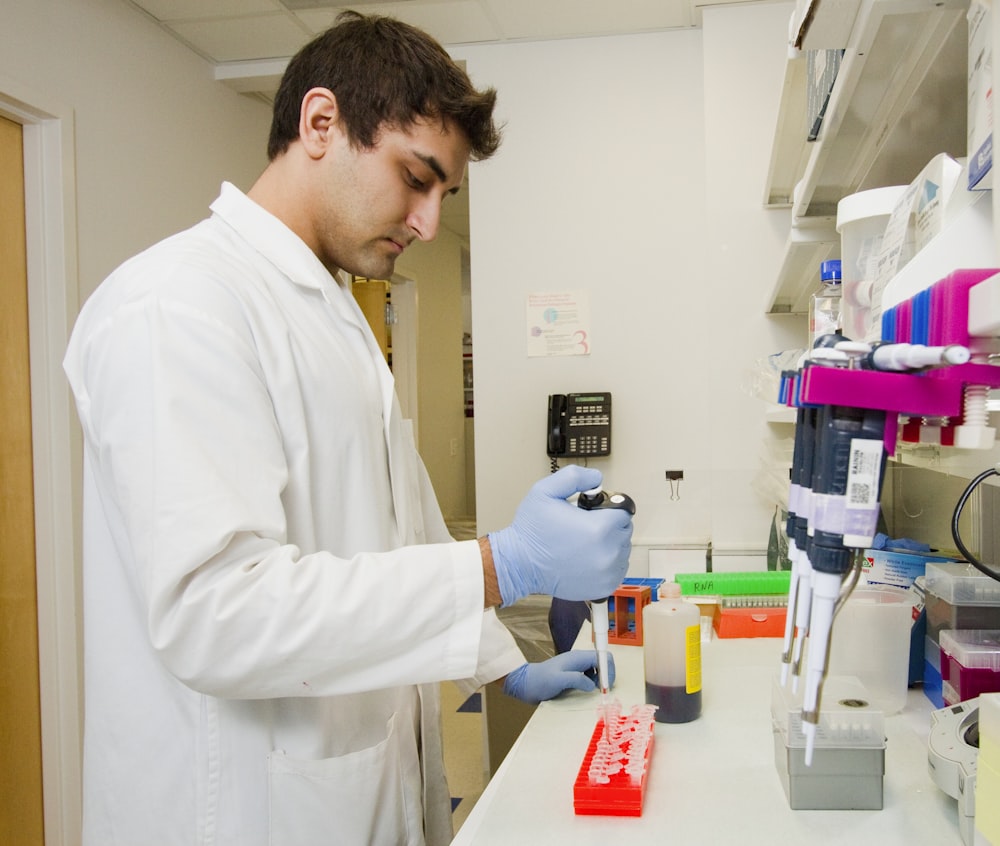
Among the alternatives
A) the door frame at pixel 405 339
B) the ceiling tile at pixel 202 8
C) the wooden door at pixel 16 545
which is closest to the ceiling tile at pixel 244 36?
the ceiling tile at pixel 202 8

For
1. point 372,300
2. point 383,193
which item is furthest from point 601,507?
point 372,300

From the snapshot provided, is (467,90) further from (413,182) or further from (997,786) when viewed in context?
(997,786)

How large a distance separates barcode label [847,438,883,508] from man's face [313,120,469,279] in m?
0.83

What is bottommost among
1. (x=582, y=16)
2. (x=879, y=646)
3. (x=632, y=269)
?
(x=879, y=646)

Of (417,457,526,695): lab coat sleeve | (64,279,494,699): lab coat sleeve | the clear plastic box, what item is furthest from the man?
the clear plastic box

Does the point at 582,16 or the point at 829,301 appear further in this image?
the point at 582,16

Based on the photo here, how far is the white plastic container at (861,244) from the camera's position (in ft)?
Result: 3.59

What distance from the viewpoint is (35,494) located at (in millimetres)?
2332

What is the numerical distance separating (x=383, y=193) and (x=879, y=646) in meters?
1.03

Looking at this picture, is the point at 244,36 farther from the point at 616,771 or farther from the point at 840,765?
the point at 840,765

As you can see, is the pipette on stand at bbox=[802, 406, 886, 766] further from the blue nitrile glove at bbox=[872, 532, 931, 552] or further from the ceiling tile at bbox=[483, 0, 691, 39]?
the ceiling tile at bbox=[483, 0, 691, 39]

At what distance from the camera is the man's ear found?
119 cm

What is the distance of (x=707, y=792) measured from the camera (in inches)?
41.9

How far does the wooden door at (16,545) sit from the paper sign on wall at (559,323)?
1.53m
